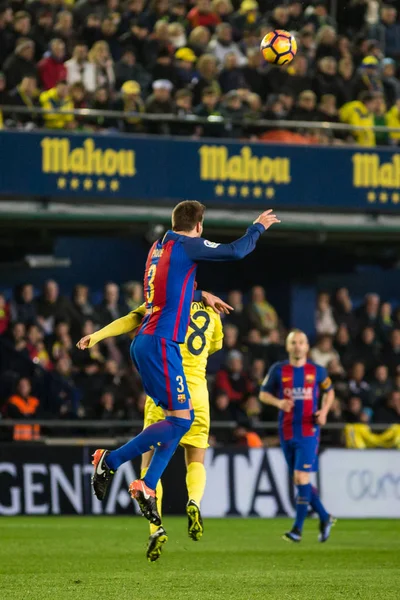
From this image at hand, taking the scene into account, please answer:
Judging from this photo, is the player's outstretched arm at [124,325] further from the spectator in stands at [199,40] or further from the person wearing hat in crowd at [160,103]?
the spectator in stands at [199,40]

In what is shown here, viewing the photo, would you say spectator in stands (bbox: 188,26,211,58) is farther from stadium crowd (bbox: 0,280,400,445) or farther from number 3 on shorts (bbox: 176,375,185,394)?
number 3 on shorts (bbox: 176,375,185,394)

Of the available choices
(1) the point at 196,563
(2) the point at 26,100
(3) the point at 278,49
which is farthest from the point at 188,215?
(2) the point at 26,100

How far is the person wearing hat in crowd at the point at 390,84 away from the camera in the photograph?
21.9 meters

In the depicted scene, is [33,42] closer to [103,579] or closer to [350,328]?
[350,328]

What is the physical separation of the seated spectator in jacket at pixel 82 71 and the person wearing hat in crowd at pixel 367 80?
4.78m

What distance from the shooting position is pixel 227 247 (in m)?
8.63

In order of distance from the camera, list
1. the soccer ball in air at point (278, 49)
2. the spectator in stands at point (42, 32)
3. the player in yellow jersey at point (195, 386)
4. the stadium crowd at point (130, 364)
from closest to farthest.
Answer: the player in yellow jersey at point (195, 386) < the soccer ball in air at point (278, 49) < the stadium crowd at point (130, 364) < the spectator in stands at point (42, 32)

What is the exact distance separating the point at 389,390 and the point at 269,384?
754cm

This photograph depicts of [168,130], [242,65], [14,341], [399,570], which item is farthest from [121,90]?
[399,570]

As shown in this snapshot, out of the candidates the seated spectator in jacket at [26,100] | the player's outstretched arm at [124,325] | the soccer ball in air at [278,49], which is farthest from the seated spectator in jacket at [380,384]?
the player's outstretched arm at [124,325]

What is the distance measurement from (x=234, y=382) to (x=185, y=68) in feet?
15.9

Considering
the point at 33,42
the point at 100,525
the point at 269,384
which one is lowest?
the point at 100,525

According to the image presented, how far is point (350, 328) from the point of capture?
21641mm

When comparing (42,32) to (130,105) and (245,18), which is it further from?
(245,18)
